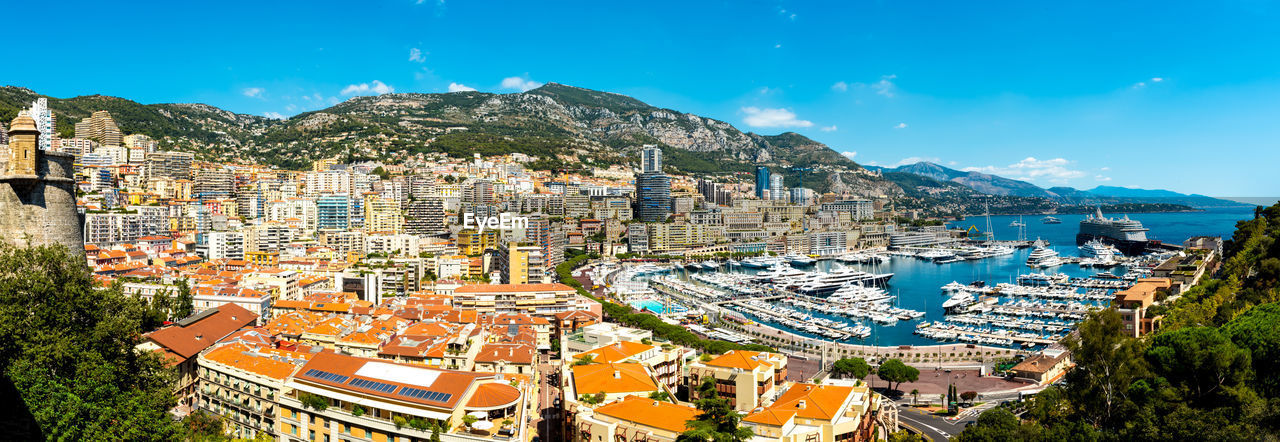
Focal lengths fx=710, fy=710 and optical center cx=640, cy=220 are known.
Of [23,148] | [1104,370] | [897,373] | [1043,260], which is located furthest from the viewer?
[1043,260]

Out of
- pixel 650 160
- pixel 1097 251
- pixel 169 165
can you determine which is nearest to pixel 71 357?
pixel 169 165

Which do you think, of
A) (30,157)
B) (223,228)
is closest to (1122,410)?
(30,157)

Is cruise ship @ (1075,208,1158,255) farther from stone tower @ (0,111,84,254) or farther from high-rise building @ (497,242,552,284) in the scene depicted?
stone tower @ (0,111,84,254)

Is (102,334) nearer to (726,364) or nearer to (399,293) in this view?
(726,364)

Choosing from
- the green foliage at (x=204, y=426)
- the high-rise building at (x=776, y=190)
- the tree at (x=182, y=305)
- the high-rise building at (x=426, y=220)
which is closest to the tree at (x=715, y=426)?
the green foliage at (x=204, y=426)

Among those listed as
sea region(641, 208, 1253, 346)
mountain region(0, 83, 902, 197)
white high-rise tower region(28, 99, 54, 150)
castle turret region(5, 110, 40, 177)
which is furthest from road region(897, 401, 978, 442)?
white high-rise tower region(28, 99, 54, 150)

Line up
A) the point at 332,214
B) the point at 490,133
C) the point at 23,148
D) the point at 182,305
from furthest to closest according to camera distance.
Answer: the point at 490,133
the point at 332,214
the point at 182,305
the point at 23,148

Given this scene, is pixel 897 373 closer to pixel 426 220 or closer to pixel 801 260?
pixel 426 220

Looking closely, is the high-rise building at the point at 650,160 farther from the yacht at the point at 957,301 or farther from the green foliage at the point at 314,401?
the green foliage at the point at 314,401
